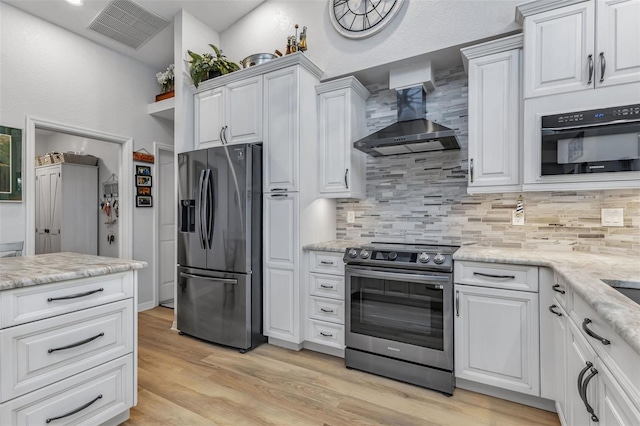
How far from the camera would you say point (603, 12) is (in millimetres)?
1941

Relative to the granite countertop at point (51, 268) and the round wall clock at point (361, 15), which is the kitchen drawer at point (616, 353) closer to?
the granite countertop at point (51, 268)

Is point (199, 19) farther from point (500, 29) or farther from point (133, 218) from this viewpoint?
point (500, 29)

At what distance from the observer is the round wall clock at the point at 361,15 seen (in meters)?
2.78

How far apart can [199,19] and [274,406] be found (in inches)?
150

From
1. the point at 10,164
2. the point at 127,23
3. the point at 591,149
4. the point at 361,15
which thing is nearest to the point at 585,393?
the point at 591,149

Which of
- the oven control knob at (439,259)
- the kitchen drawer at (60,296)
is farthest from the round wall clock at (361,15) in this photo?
the kitchen drawer at (60,296)

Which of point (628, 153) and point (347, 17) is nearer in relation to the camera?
point (628, 153)

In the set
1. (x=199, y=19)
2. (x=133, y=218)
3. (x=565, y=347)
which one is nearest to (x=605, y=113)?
(x=565, y=347)

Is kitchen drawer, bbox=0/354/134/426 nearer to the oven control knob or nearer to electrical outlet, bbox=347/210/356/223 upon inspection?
the oven control knob

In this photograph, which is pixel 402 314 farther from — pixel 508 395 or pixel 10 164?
pixel 10 164

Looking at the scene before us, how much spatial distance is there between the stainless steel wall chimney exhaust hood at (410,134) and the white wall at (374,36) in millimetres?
358

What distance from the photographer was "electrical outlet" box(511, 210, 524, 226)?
8.26 feet

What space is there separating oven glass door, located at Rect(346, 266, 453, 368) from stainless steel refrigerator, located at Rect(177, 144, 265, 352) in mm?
909

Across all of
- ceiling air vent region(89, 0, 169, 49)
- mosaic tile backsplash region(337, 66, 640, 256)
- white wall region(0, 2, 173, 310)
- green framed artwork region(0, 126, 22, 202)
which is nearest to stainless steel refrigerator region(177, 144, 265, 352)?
mosaic tile backsplash region(337, 66, 640, 256)
